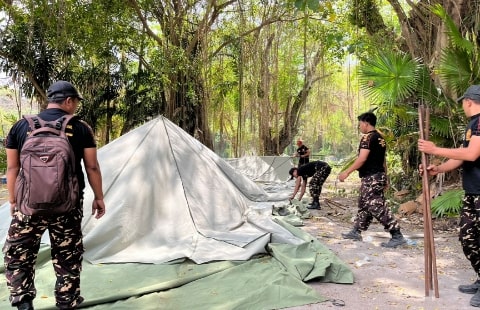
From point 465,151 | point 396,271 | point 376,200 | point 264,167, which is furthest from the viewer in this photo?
point 264,167

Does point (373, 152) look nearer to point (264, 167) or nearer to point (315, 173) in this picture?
point (315, 173)

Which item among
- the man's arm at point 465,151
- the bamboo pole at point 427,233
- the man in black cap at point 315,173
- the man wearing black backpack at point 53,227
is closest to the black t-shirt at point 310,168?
the man in black cap at point 315,173

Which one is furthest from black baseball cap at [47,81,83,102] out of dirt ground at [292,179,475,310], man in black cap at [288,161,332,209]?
man in black cap at [288,161,332,209]

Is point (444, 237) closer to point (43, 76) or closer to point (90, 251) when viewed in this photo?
point (90, 251)

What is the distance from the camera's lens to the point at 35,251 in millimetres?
2395

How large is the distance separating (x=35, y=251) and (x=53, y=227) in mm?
193

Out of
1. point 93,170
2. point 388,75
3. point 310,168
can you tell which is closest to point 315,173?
point 310,168

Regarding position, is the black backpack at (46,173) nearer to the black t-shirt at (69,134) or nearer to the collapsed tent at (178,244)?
the black t-shirt at (69,134)

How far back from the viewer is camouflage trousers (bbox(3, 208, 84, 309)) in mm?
2318

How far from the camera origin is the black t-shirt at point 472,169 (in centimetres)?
274

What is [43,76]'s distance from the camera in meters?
10.7

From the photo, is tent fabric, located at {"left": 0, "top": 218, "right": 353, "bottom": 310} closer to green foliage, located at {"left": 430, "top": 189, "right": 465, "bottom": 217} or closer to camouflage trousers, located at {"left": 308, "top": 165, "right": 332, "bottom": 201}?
green foliage, located at {"left": 430, "top": 189, "right": 465, "bottom": 217}

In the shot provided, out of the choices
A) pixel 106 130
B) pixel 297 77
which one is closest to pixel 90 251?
pixel 106 130

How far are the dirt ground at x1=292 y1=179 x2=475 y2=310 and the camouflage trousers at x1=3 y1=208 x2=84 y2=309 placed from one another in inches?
55.2
